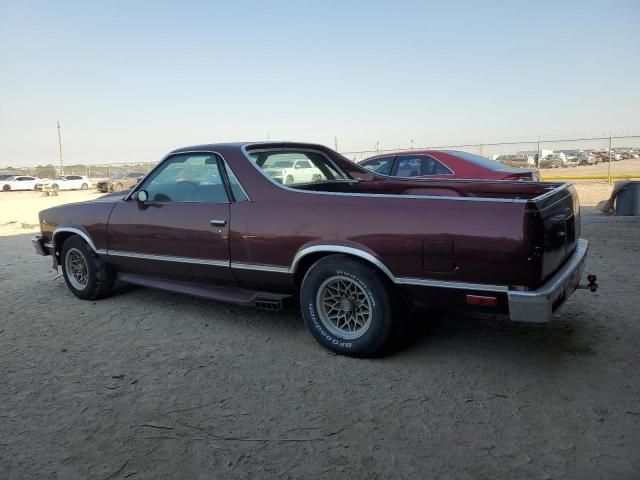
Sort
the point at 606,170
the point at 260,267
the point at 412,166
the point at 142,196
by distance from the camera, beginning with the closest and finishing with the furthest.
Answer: the point at 260,267, the point at 142,196, the point at 412,166, the point at 606,170

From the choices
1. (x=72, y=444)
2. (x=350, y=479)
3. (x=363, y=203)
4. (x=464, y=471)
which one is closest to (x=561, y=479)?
(x=464, y=471)

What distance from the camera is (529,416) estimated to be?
2805 mm

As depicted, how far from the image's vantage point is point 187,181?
4.52 meters

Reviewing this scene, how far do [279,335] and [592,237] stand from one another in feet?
19.8

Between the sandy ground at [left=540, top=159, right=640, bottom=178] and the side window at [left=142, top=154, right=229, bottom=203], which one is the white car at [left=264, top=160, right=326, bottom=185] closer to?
the side window at [left=142, top=154, right=229, bottom=203]

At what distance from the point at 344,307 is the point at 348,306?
0.03m

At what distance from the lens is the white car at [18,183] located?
36.8 metres

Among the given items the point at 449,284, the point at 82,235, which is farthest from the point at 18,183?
the point at 449,284

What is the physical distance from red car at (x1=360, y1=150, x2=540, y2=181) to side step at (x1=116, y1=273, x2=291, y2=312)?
4.45 m

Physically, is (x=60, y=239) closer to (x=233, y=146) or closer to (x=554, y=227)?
(x=233, y=146)

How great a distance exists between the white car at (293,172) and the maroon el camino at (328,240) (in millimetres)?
18

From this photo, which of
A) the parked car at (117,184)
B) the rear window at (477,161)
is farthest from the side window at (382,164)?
the parked car at (117,184)

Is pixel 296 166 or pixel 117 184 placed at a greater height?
pixel 296 166

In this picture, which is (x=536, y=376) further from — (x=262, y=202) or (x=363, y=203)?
(x=262, y=202)
